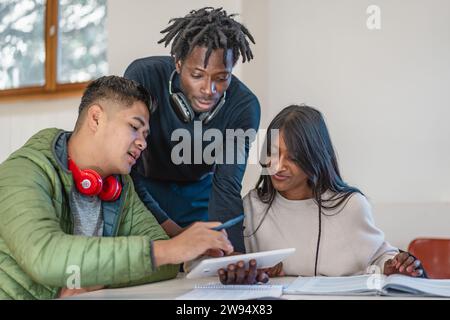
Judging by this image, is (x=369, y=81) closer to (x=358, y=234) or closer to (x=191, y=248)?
(x=358, y=234)

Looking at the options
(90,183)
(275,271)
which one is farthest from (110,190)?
(275,271)

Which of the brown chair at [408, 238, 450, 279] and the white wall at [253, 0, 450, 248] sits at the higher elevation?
the white wall at [253, 0, 450, 248]

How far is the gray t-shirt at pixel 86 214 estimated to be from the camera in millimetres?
1422

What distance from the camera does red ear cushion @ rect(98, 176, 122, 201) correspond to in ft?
4.90

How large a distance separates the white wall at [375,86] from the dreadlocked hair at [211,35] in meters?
0.04

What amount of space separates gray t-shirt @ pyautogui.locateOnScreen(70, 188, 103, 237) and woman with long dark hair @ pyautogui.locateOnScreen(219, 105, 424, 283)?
0.46 m

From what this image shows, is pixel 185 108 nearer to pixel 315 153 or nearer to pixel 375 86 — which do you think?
pixel 315 153

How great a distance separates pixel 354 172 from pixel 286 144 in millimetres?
213

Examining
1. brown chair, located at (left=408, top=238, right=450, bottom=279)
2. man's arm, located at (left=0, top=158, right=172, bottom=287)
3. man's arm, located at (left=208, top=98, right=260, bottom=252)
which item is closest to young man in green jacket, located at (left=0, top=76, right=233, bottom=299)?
man's arm, located at (left=0, top=158, right=172, bottom=287)

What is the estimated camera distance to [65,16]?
2.02 metres

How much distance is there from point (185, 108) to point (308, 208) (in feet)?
1.57

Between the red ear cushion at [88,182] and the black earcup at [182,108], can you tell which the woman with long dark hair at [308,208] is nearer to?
the black earcup at [182,108]

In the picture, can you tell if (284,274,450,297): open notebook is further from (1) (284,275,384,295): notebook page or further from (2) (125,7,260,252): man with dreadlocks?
(2) (125,7,260,252): man with dreadlocks
